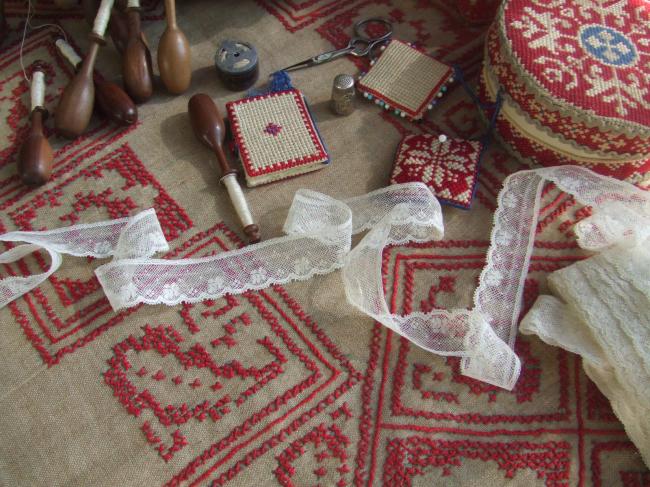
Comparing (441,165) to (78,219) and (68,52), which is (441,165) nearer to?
(78,219)

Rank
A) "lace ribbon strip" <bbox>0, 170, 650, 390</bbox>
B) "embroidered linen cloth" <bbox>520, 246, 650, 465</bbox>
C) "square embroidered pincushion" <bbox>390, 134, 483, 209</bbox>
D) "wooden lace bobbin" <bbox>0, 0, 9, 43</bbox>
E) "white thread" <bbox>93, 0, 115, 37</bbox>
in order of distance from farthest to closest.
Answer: "wooden lace bobbin" <bbox>0, 0, 9, 43</bbox>
"white thread" <bbox>93, 0, 115, 37</bbox>
"square embroidered pincushion" <bbox>390, 134, 483, 209</bbox>
"lace ribbon strip" <bbox>0, 170, 650, 390</bbox>
"embroidered linen cloth" <bbox>520, 246, 650, 465</bbox>

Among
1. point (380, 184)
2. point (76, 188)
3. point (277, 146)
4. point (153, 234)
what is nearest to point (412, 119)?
point (380, 184)

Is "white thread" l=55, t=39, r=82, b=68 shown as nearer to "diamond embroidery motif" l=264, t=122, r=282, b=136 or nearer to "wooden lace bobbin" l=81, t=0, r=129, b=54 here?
"wooden lace bobbin" l=81, t=0, r=129, b=54

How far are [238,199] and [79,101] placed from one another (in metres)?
0.38

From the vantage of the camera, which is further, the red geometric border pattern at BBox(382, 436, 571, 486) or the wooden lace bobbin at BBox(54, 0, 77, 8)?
the wooden lace bobbin at BBox(54, 0, 77, 8)

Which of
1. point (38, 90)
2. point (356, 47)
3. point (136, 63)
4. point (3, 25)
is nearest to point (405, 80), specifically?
point (356, 47)

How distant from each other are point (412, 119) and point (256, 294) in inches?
19.4

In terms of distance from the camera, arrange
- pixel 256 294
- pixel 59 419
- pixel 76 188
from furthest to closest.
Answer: pixel 76 188, pixel 256 294, pixel 59 419

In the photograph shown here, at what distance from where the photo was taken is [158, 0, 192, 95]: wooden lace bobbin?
3.90 feet

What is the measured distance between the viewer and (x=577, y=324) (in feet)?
3.17

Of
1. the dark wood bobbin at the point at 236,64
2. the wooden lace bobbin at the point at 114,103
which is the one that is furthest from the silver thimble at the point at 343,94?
the wooden lace bobbin at the point at 114,103

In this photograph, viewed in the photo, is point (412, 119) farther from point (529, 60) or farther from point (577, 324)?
point (577, 324)

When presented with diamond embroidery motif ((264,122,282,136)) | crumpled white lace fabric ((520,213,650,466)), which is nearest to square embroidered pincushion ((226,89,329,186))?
diamond embroidery motif ((264,122,282,136))

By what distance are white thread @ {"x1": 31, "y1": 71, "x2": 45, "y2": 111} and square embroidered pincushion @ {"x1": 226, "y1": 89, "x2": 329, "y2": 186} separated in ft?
1.25
